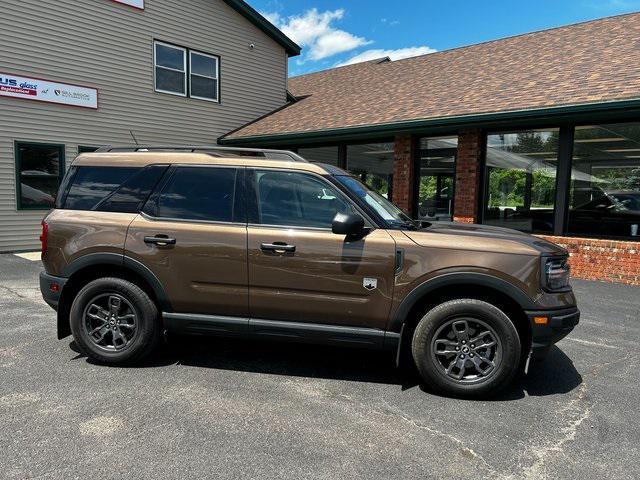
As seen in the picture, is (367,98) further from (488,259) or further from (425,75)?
(488,259)

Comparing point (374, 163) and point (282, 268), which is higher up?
point (374, 163)

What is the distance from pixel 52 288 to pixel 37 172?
28.1 ft

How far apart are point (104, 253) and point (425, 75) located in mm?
11327

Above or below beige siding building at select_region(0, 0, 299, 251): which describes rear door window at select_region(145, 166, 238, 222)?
below

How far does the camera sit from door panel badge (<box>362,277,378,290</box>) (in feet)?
12.4

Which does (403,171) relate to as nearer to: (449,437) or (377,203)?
(377,203)

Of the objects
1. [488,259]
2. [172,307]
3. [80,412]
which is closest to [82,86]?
[172,307]

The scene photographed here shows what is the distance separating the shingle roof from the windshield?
5.33m

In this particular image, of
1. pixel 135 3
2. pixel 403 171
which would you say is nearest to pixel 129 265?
pixel 403 171

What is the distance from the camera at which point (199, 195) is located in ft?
13.8

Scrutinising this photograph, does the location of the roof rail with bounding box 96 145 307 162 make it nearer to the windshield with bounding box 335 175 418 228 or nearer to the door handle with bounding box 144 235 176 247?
the windshield with bounding box 335 175 418 228

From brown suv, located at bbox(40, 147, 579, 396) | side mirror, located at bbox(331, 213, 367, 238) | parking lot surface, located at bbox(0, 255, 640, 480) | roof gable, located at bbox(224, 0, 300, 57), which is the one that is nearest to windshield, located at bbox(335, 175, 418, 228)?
brown suv, located at bbox(40, 147, 579, 396)

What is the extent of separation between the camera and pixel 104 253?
164 inches

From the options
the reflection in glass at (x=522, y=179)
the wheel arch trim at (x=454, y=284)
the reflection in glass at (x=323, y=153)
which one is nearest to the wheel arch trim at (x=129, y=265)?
the wheel arch trim at (x=454, y=284)
